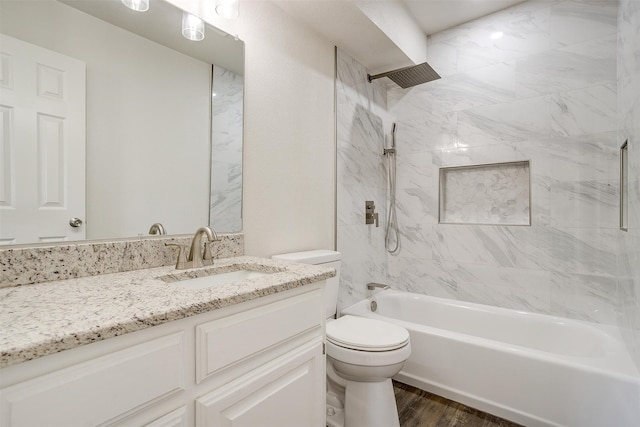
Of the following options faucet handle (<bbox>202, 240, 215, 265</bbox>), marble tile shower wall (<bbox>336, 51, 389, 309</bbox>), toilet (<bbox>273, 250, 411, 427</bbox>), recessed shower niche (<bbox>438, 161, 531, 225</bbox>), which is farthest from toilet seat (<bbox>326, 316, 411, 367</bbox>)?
recessed shower niche (<bbox>438, 161, 531, 225</bbox>)

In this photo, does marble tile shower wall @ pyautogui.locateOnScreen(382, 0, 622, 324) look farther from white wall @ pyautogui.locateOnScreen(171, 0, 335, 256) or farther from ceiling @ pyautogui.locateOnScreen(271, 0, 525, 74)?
white wall @ pyautogui.locateOnScreen(171, 0, 335, 256)

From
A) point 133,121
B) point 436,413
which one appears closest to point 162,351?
point 133,121

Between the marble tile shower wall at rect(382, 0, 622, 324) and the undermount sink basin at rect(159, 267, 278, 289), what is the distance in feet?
5.82

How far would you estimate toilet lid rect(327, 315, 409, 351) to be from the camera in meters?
1.51

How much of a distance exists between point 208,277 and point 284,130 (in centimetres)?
98

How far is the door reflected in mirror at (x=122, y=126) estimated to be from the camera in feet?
3.15

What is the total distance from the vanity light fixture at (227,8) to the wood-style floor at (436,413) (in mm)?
2249

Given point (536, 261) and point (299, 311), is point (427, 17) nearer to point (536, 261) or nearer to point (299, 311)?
point (536, 261)

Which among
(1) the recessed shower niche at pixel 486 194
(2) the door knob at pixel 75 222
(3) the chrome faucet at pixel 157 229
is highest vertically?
(1) the recessed shower niche at pixel 486 194

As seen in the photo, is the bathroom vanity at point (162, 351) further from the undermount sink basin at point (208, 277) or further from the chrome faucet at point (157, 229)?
the chrome faucet at point (157, 229)

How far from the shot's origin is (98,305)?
0.75 metres

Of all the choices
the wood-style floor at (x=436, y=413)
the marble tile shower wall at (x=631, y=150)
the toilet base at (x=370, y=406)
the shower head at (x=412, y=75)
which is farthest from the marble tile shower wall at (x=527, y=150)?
the toilet base at (x=370, y=406)

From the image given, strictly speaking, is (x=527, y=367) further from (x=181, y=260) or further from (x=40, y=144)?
(x=40, y=144)

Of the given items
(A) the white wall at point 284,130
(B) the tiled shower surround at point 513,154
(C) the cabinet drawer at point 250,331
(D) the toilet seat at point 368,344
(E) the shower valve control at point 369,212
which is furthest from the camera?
(E) the shower valve control at point 369,212
